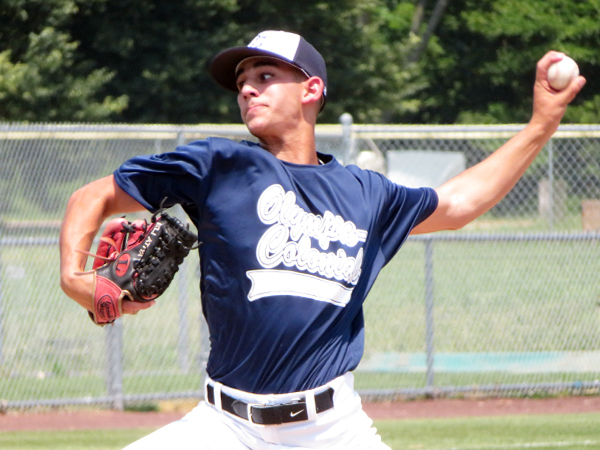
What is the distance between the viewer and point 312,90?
291cm

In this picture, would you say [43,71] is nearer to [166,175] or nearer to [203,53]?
[203,53]

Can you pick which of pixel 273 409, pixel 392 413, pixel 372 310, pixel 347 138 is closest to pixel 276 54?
pixel 273 409

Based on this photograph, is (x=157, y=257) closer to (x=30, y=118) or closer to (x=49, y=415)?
(x=49, y=415)

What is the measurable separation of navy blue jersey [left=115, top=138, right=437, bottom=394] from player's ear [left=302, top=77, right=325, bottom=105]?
33 cm

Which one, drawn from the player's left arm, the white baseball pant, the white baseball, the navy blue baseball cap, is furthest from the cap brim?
the white baseball pant

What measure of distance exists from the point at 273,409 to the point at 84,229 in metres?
0.80

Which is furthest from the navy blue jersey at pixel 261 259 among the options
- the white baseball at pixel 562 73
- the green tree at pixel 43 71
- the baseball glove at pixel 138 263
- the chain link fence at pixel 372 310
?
the green tree at pixel 43 71

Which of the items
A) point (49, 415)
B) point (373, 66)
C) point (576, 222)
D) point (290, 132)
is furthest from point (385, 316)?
point (373, 66)

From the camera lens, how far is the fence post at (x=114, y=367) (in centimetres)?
704

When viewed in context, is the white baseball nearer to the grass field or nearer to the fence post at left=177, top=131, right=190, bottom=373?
the grass field

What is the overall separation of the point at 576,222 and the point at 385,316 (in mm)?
2276

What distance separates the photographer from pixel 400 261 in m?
8.11

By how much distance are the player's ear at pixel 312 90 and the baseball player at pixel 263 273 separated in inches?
4.7

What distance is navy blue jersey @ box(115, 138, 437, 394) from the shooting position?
2512mm
